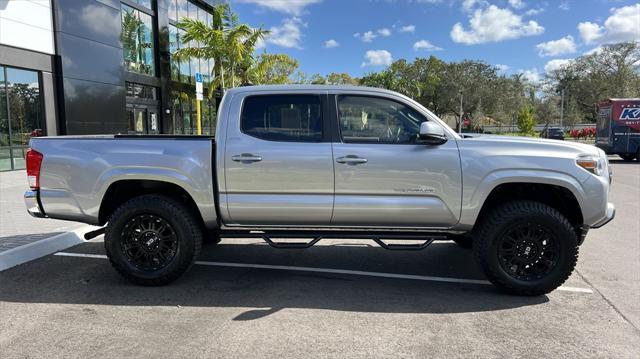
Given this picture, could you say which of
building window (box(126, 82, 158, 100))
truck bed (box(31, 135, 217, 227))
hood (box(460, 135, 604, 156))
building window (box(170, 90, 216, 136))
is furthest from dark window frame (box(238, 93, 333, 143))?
building window (box(170, 90, 216, 136))

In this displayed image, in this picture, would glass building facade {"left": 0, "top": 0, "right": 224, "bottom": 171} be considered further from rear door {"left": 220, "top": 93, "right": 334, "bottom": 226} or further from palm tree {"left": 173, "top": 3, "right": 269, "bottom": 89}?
rear door {"left": 220, "top": 93, "right": 334, "bottom": 226}

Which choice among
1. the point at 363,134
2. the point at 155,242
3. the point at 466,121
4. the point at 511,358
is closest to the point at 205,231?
the point at 155,242

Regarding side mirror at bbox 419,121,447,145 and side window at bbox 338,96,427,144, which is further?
side window at bbox 338,96,427,144

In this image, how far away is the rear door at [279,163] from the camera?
463 cm

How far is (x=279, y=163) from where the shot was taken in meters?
4.62

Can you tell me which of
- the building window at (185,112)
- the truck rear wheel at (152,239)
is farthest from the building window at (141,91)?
the truck rear wheel at (152,239)

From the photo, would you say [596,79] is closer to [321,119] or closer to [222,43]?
[222,43]

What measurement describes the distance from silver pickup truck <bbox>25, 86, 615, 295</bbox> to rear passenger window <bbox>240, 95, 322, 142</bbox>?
1cm

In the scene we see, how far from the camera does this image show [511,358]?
341 centimetres

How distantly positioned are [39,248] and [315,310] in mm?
3809

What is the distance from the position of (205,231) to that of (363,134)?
200 centimetres

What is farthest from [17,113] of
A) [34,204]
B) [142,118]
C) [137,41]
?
[34,204]

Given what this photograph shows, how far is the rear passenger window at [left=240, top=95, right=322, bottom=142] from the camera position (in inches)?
188

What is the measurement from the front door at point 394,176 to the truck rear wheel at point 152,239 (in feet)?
4.86
